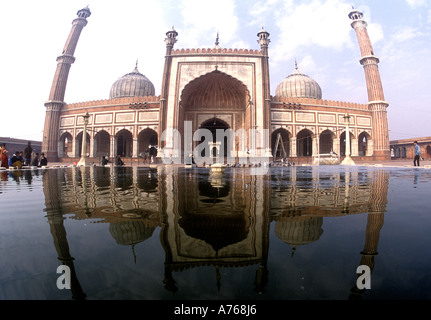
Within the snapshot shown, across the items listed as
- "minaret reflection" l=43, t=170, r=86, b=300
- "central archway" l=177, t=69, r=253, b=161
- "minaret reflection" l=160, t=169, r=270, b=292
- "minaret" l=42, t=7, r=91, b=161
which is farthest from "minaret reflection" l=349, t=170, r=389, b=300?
"minaret" l=42, t=7, r=91, b=161

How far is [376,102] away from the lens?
23781 mm

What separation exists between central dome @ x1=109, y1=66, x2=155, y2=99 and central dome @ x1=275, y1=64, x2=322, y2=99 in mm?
15917

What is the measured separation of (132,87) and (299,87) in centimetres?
1991

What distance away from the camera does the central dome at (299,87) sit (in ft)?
87.0

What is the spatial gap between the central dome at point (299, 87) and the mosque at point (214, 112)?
128 mm

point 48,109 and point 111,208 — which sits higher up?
point 48,109

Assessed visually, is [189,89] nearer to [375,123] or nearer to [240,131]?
[240,131]

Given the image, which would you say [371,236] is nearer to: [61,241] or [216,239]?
[216,239]
